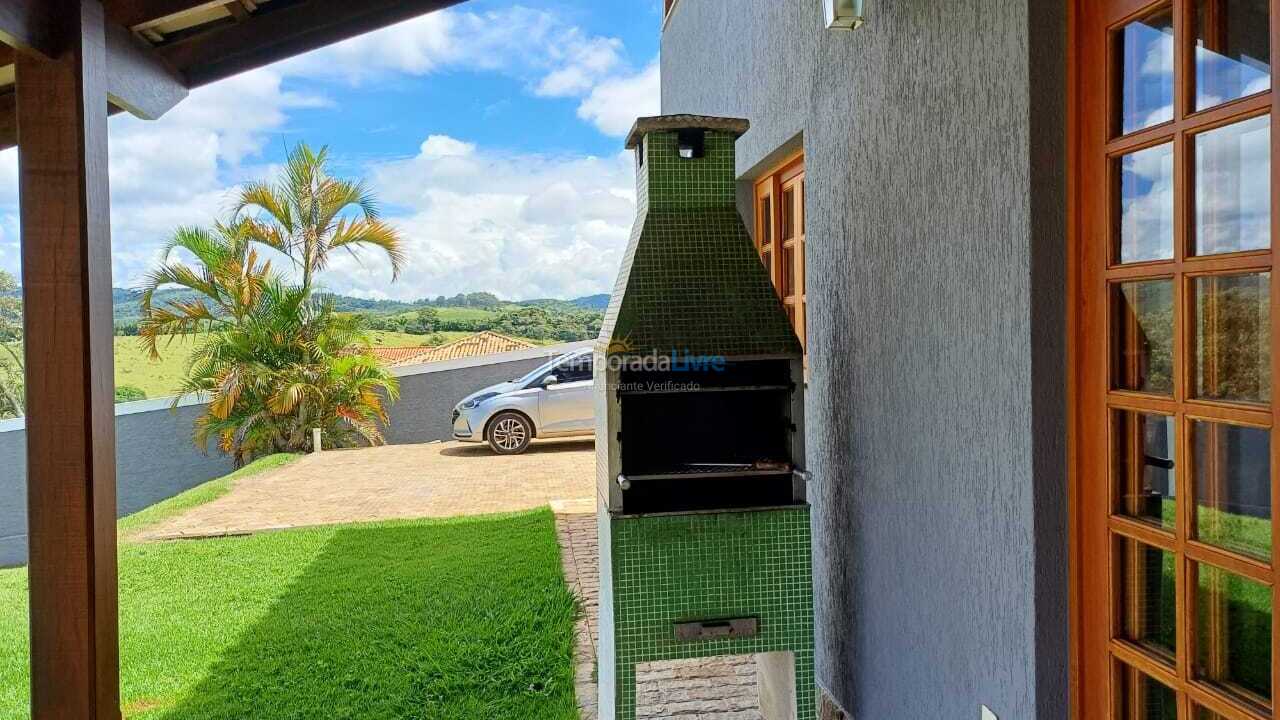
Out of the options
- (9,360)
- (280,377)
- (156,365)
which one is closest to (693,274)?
(280,377)

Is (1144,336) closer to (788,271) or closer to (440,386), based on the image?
(788,271)

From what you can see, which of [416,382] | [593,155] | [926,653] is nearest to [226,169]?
[593,155]

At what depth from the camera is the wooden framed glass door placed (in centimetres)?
151

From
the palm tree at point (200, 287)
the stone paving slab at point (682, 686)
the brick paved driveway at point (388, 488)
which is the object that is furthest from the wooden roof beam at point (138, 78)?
the palm tree at point (200, 287)

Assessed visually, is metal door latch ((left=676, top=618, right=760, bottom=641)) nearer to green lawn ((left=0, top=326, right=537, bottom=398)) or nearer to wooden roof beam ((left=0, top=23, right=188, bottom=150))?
wooden roof beam ((left=0, top=23, right=188, bottom=150))

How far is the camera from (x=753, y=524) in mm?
2986

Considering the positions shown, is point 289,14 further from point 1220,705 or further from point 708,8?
point 1220,705

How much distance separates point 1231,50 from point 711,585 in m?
2.08

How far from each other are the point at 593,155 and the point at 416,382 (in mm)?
43286

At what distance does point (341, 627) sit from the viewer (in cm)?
489

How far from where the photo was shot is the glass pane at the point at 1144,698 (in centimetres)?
177

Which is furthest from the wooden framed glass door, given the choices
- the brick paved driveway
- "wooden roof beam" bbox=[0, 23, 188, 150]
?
the brick paved driveway

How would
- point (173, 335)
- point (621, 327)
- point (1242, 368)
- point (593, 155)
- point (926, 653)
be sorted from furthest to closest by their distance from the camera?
point (593, 155)
point (173, 335)
point (621, 327)
point (926, 653)
point (1242, 368)

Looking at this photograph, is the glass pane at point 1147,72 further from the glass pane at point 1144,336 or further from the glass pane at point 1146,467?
the glass pane at point 1146,467
